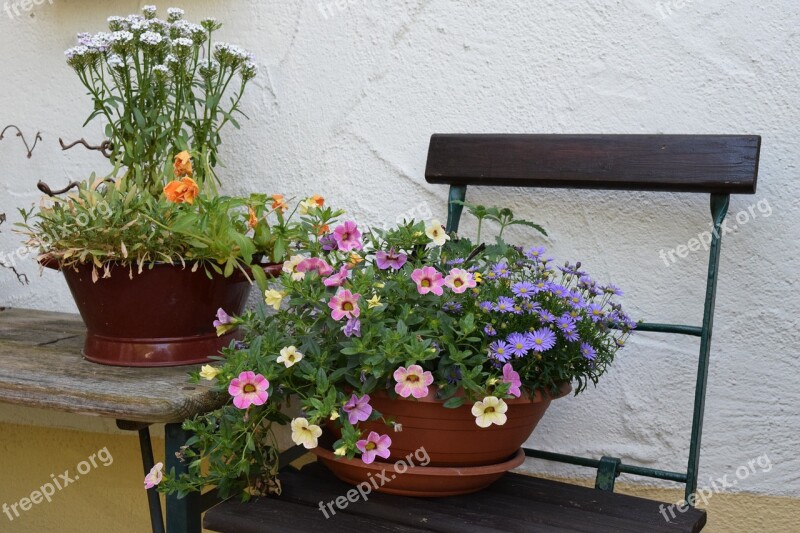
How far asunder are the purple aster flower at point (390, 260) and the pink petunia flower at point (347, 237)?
0.07 meters

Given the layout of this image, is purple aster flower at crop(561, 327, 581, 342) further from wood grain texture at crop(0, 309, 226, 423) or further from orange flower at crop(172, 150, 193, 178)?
orange flower at crop(172, 150, 193, 178)

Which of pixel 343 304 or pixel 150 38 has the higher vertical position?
pixel 150 38

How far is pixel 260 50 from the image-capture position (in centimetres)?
181

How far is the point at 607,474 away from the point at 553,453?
0.14 m

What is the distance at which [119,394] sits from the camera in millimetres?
1229

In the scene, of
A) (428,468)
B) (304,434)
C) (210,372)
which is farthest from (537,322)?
(210,372)

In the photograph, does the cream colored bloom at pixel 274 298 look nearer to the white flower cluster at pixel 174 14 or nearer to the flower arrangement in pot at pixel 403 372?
the flower arrangement in pot at pixel 403 372

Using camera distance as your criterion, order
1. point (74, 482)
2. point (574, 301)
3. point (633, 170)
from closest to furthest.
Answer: point (574, 301)
point (633, 170)
point (74, 482)

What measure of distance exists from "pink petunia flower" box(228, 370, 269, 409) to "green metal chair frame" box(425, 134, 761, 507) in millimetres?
590

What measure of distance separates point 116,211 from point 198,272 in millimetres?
169

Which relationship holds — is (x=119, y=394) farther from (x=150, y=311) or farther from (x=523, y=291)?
(x=523, y=291)

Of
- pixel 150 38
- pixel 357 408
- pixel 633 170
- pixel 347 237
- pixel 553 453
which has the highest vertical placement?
pixel 150 38

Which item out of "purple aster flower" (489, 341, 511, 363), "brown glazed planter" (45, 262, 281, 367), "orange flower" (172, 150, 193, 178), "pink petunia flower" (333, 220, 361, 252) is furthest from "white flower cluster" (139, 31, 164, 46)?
"purple aster flower" (489, 341, 511, 363)

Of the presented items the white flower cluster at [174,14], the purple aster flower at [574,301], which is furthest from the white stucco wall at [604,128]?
the purple aster flower at [574,301]
